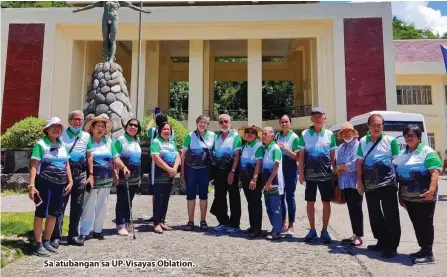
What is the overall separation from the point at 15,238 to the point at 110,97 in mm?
6381

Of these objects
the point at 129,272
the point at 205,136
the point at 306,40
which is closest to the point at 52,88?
the point at 306,40

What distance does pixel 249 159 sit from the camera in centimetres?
480

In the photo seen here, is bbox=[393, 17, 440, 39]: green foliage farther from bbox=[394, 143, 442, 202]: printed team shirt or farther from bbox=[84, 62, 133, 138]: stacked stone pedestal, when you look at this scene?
bbox=[394, 143, 442, 202]: printed team shirt

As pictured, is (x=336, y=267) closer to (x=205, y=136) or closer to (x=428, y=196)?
(x=428, y=196)

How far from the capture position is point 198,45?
1825 centimetres

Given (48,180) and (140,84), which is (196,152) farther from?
(140,84)

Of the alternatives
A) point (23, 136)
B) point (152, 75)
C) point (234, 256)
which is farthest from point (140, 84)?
point (234, 256)

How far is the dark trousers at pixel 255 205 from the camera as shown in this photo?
15.5ft

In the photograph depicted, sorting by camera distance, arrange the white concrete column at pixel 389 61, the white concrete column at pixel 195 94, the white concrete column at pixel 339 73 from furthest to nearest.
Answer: the white concrete column at pixel 195 94 < the white concrete column at pixel 339 73 < the white concrete column at pixel 389 61

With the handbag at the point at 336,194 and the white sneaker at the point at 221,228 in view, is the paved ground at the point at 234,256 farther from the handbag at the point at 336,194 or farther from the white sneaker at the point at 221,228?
the handbag at the point at 336,194

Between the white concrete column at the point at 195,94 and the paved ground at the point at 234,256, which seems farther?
the white concrete column at the point at 195,94

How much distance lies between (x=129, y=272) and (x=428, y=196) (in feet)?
9.43

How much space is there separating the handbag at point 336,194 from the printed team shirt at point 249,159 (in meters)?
0.91

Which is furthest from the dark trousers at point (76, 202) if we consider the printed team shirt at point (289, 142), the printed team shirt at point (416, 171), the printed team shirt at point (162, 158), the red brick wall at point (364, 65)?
the red brick wall at point (364, 65)
